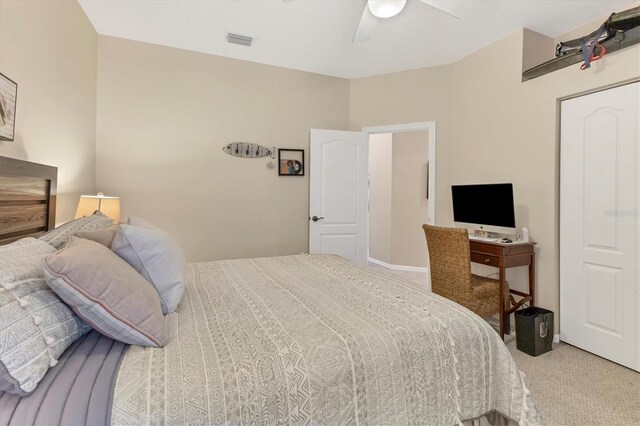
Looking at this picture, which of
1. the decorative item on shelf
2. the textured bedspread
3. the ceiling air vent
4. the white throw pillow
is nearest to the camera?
the textured bedspread

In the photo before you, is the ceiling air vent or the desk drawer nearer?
the desk drawer

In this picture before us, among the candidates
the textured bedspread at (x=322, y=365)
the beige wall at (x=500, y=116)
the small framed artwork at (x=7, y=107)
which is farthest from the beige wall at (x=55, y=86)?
the beige wall at (x=500, y=116)

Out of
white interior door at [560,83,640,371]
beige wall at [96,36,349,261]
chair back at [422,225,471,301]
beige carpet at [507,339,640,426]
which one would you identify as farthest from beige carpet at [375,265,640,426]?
beige wall at [96,36,349,261]

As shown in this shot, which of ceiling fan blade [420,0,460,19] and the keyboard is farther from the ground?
ceiling fan blade [420,0,460,19]

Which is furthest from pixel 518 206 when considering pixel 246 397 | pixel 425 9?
pixel 246 397

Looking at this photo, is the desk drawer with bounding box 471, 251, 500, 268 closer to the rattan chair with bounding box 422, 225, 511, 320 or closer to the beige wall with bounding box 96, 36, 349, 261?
the rattan chair with bounding box 422, 225, 511, 320

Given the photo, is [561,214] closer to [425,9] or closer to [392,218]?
[425,9]

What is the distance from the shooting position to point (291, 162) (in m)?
3.75

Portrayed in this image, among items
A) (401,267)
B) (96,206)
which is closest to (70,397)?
(96,206)

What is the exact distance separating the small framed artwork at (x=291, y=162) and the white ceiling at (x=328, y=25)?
1.03 m

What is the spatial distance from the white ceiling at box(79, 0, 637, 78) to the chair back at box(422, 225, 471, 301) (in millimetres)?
1868

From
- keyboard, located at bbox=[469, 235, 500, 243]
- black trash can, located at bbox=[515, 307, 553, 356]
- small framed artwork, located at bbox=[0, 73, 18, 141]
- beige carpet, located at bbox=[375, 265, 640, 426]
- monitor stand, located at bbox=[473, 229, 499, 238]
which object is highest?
small framed artwork, located at bbox=[0, 73, 18, 141]

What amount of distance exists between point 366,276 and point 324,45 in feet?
A: 8.22

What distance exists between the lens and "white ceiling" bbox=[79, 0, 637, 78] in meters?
2.57
